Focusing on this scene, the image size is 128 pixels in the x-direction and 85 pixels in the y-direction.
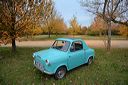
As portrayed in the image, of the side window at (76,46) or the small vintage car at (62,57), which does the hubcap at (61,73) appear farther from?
the side window at (76,46)

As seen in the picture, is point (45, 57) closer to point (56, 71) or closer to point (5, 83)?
point (56, 71)

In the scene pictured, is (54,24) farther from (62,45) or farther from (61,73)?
(61,73)

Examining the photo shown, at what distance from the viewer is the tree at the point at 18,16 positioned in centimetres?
1094

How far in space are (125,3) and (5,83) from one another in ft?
39.0

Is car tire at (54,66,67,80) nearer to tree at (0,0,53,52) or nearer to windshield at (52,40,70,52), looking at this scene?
windshield at (52,40,70,52)

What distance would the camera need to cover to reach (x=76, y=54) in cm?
773

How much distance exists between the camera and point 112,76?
741 centimetres

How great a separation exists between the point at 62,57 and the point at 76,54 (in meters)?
1.02

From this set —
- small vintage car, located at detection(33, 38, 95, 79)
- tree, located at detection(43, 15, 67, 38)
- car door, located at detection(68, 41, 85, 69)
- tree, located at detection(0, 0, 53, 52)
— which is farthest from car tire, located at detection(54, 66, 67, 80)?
tree, located at detection(43, 15, 67, 38)

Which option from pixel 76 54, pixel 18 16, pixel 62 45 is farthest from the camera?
pixel 18 16

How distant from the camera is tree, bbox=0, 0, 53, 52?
1094cm

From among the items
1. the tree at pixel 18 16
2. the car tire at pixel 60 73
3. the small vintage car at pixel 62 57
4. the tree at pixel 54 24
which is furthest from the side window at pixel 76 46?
the tree at pixel 54 24

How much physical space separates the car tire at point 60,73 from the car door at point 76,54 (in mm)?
421

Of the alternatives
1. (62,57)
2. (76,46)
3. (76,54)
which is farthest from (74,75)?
(76,46)
